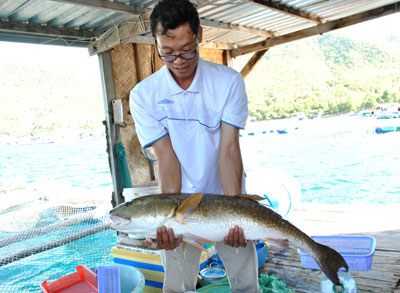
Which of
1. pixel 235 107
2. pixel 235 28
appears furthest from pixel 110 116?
pixel 235 107

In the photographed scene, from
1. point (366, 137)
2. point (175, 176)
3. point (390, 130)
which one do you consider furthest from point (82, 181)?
point (175, 176)

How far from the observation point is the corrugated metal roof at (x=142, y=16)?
13.2 ft

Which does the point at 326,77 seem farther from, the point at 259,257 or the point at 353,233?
the point at 259,257

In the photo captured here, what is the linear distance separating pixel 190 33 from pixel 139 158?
4120mm

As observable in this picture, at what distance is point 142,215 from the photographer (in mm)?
1709

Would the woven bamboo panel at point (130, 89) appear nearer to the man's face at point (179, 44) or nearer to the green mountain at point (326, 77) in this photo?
the man's face at point (179, 44)

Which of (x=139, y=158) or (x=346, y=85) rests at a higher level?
(x=346, y=85)

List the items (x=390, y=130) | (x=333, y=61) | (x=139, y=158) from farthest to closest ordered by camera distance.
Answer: (x=333, y=61), (x=390, y=130), (x=139, y=158)

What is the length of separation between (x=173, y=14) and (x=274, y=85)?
47839mm

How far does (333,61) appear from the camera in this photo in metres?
51.1

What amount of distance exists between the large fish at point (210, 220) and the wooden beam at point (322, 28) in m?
4.99

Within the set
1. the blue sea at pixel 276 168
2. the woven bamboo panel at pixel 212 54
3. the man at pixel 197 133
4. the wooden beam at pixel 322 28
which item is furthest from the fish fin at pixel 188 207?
the woven bamboo panel at pixel 212 54

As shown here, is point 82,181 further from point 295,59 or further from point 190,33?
point 295,59

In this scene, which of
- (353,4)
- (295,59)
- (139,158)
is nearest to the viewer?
(353,4)
